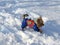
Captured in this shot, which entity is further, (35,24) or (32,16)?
(32,16)

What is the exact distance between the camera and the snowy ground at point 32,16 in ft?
16.6

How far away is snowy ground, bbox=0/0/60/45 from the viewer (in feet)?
16.6

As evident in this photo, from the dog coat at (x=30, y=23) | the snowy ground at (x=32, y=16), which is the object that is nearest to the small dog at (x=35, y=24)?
the dog coat at (x=30, y=23)

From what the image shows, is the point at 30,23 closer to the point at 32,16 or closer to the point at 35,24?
the point at 35,24

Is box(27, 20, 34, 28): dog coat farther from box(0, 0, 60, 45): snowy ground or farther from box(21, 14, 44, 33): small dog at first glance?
box(0, 0, 60, 45): snowy ground

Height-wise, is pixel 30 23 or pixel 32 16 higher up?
pixel 30 23

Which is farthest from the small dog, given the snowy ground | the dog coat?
the snowy ground

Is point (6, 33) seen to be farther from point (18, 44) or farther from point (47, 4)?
point (47, 4)

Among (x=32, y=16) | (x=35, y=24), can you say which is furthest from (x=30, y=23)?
(x=32, y=16)

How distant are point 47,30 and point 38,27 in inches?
12.7

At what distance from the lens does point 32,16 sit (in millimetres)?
6926

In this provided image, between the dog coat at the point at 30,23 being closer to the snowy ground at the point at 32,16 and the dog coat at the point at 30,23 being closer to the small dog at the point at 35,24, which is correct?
the small dog at the point at 35,24

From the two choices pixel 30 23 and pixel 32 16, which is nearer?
pixel 30 23

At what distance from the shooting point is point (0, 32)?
5.43m
